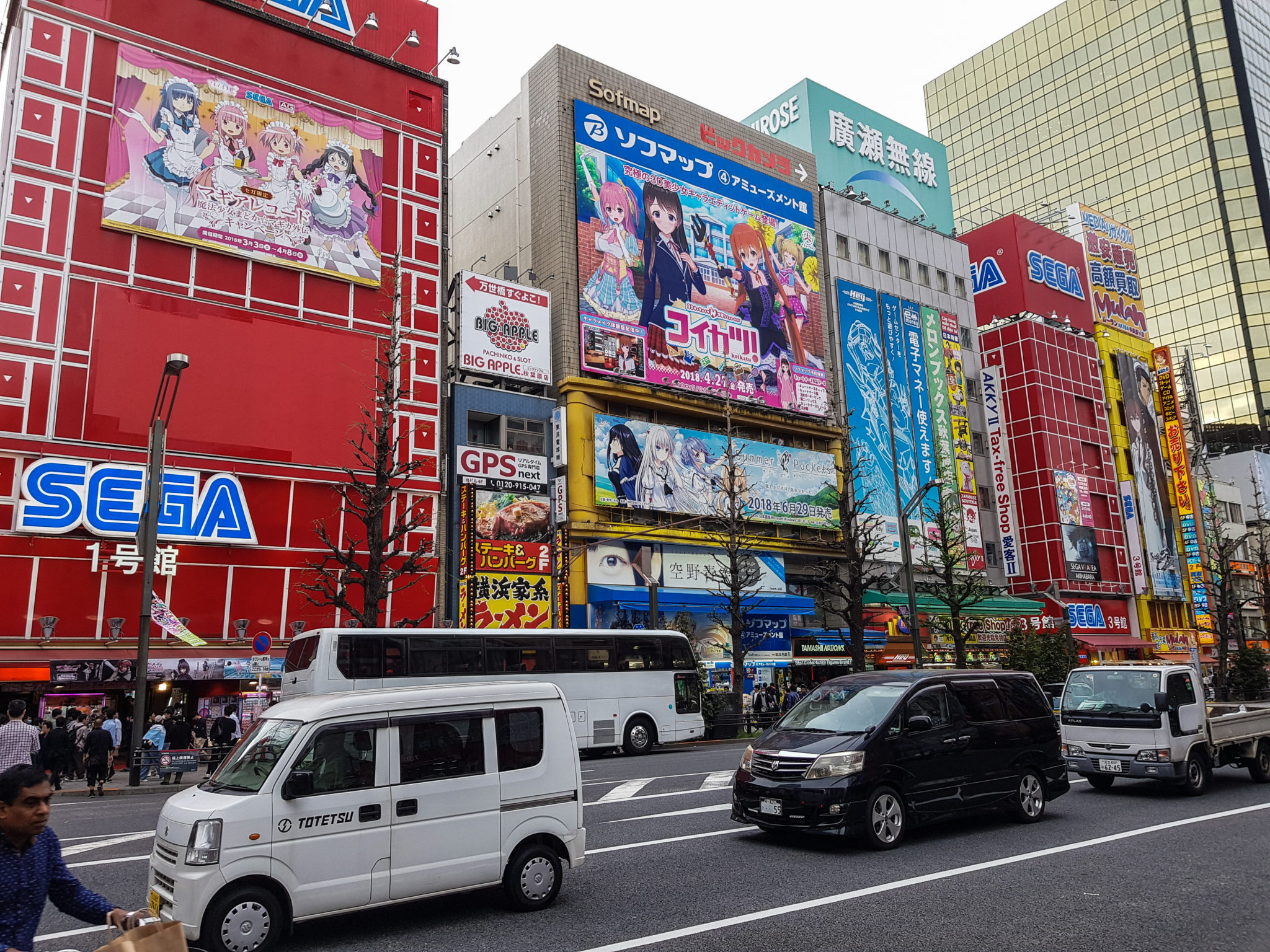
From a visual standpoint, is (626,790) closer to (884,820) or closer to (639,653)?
(884,820)

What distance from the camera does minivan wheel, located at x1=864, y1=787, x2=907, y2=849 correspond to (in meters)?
9.41

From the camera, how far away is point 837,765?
373 inches

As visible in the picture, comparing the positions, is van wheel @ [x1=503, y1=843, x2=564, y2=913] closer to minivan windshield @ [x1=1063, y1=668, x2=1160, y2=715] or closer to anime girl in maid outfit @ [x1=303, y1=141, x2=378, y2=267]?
minivan windshield @ [x1=1063, y1=668, x2=1160, y2=715]

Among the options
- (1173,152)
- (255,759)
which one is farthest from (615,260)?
(1173,152)

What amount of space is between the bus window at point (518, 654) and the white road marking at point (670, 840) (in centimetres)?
1041

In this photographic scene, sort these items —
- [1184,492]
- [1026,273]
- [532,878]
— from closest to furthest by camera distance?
[532,878] → [1026,273] → [1184,492]

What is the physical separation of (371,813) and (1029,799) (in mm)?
8657

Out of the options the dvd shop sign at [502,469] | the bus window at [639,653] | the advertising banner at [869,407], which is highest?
the advertising banner at [869,407]

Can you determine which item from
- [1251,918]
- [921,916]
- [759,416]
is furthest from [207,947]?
[759,416]

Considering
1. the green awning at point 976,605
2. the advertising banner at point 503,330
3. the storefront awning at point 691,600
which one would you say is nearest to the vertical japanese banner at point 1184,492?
the green awning at point 976,605

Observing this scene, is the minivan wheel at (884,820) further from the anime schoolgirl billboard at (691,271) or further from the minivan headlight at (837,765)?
the anime schoolgirl billboard at (691,271)

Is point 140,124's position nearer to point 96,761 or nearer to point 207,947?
point 96,761

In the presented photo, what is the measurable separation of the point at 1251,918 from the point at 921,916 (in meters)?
2.64

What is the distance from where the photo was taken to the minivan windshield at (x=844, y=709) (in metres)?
10.2
